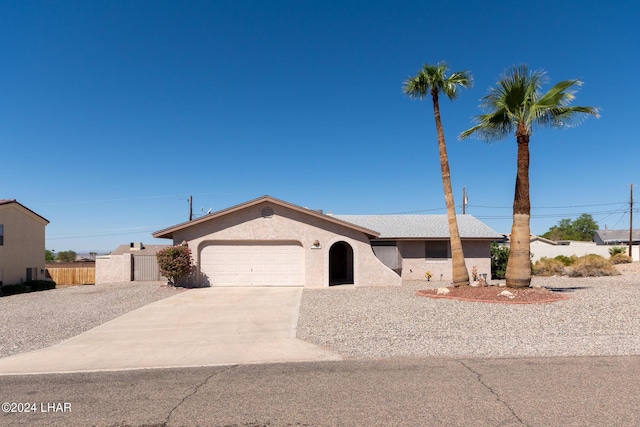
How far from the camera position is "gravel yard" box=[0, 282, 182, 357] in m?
9.18

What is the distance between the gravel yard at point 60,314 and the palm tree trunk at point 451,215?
38.3ft

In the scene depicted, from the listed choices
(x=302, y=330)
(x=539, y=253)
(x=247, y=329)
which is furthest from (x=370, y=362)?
(x=539, y=253)

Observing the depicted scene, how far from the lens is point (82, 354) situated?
791cm

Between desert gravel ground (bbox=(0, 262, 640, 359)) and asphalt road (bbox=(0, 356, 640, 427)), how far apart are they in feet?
3.04

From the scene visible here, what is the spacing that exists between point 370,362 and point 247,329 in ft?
A: 13.4

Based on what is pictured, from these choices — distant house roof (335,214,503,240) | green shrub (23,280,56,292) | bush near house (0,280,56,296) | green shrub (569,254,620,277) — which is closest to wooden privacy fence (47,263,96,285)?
bush near house (0,280,56,296)

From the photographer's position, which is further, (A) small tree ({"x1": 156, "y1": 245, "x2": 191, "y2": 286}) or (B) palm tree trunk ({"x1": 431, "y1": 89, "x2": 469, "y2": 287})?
(A) small tree ({"x1": 156, "y1": 245, "x2": 191, "y2": 286})

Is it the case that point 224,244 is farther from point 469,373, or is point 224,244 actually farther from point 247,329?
point 469,373

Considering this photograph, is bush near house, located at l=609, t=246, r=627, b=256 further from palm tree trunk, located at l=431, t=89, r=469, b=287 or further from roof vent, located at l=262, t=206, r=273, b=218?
roof vent, located at l=262, t=206, r=273, b=218

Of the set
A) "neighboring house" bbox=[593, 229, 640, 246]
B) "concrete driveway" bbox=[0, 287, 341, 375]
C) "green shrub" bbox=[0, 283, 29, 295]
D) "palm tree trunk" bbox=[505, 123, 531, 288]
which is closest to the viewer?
"concrete driveway" bbox=[0, 287, 341, 375]

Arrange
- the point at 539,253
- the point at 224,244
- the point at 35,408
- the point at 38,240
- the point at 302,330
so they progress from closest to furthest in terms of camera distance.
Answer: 1. the point at 35,408
2. the point at 302,330
3. the point at 224,244
4. the point at 38,240
5. the point at 539,253

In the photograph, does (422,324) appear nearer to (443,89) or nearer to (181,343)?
(181,343)

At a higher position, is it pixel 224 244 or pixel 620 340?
pixel 224 244

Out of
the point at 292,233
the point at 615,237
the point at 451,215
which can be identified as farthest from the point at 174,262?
the point at 615,237
